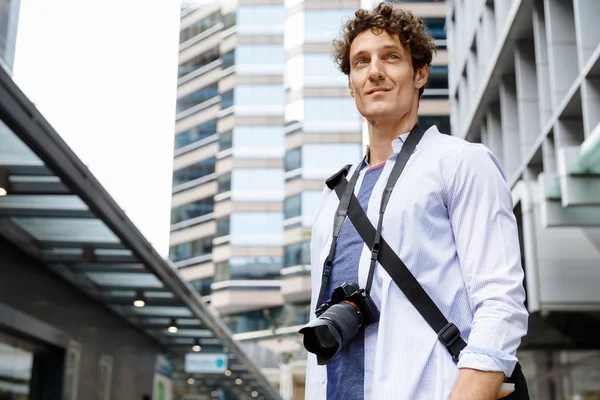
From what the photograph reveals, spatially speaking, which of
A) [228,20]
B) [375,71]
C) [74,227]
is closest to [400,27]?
[375,71]

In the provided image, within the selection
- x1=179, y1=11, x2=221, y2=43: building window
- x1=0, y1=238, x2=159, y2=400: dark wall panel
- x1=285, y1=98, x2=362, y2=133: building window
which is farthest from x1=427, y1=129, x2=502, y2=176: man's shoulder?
x1=179, y1=11, x2=221, y2=43: building window

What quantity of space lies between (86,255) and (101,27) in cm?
437

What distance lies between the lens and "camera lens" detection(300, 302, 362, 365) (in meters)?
2.00

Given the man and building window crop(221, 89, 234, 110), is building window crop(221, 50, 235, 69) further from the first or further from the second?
the man

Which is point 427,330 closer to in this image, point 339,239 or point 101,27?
point 339,239

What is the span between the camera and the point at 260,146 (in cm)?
7369

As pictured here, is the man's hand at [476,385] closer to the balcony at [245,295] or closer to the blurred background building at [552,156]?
the blurred background building at [552,156]

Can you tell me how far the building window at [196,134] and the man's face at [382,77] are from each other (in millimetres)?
75063

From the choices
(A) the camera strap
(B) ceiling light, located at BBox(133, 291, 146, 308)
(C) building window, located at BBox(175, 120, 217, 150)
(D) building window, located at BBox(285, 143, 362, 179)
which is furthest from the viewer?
(C) building window, located at BBox(175, 120, 217, 150)

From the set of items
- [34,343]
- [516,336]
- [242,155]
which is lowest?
[516,336]

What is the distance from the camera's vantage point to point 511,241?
205cm

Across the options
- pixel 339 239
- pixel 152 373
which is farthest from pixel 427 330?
pixel 152 373

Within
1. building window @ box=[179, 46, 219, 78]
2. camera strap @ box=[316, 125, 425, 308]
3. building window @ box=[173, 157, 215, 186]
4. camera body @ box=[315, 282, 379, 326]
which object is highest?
building window @ box=[179, 46, 219, 78]

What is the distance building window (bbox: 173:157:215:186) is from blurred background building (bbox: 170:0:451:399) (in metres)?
0.08
